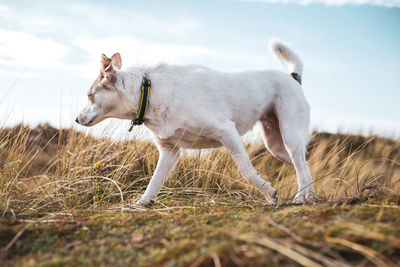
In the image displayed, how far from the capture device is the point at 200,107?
11.2 ft

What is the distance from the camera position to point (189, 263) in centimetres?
136

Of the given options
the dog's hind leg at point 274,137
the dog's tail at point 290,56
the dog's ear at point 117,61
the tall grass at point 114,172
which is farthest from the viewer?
the dog's tail at point 290,56

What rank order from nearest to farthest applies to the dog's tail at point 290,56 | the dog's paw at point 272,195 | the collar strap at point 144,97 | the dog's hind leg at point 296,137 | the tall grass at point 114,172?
the dog's paw at point 272,195 → the collar strap at point 144,97 → the tall grass at point 114,172 → the dog's hind leg at point 296,137 → the dog's tail at point 290,56

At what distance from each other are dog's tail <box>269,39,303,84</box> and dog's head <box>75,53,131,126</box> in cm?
209

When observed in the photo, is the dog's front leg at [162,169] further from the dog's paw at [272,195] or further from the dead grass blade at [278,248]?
the dead grass blade at [278,248]

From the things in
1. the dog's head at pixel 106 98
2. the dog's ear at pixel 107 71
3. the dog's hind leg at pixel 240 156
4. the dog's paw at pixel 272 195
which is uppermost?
the dog's ear at pixel 107 71

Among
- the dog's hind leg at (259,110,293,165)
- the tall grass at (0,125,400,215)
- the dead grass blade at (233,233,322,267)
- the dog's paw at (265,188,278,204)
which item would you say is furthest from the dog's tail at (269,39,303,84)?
the dead grass blade at (233,233,322,267)

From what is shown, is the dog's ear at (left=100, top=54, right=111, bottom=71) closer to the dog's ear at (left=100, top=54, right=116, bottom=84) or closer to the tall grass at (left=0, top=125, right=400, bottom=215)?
the dog's ear at (left=100, top=54, right=116, bottom=84)

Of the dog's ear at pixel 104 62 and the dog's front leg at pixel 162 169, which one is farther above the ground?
the dog's ear at pixel 104 62

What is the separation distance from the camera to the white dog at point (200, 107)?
11.1 feet

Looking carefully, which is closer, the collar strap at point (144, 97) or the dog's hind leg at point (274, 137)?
the collar strap at point (144, 97)

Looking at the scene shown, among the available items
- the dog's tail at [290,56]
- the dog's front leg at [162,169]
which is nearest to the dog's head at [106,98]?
the dog's front leg at [162,169]

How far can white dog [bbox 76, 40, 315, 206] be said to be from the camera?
340 centimetres

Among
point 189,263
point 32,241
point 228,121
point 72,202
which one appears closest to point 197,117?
point 228,121
